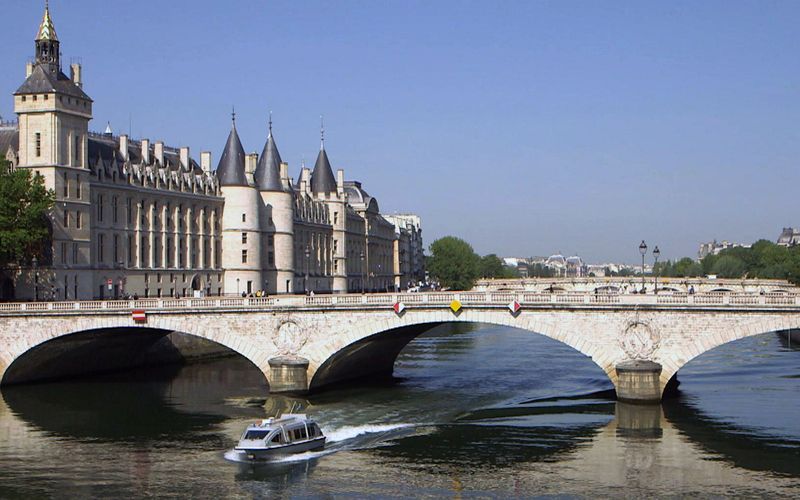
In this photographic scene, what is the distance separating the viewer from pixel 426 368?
266 ft

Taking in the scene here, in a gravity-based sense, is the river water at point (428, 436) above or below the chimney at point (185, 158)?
below

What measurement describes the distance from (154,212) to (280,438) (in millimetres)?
58843

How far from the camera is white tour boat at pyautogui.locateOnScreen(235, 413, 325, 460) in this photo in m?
47.9

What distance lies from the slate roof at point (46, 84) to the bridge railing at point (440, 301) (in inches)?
805

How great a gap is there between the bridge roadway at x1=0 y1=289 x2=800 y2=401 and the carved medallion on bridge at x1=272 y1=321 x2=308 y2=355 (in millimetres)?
56

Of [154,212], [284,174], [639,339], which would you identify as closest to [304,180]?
[284,174]

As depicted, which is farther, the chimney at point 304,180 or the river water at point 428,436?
the chimney at point 304,180

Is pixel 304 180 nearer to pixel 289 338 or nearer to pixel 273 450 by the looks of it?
pixel 289 338

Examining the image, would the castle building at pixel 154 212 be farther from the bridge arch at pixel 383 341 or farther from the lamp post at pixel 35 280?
the bridge arch at pixel 383 341

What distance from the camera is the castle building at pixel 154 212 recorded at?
85812mm

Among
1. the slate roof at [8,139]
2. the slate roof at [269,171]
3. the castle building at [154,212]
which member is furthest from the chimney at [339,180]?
the slate roof at [8,139]

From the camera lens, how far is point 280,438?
4838 cm

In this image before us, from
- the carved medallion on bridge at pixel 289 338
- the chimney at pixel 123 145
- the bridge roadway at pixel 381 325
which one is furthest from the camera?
the chimney at pixel 123 145

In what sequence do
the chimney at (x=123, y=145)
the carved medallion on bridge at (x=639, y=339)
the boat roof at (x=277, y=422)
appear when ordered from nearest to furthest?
the boat roof at (x=277, y=422) → the carved medallion on bridge at (x=639, y=339) → the chimney at (x=123, y=145)
